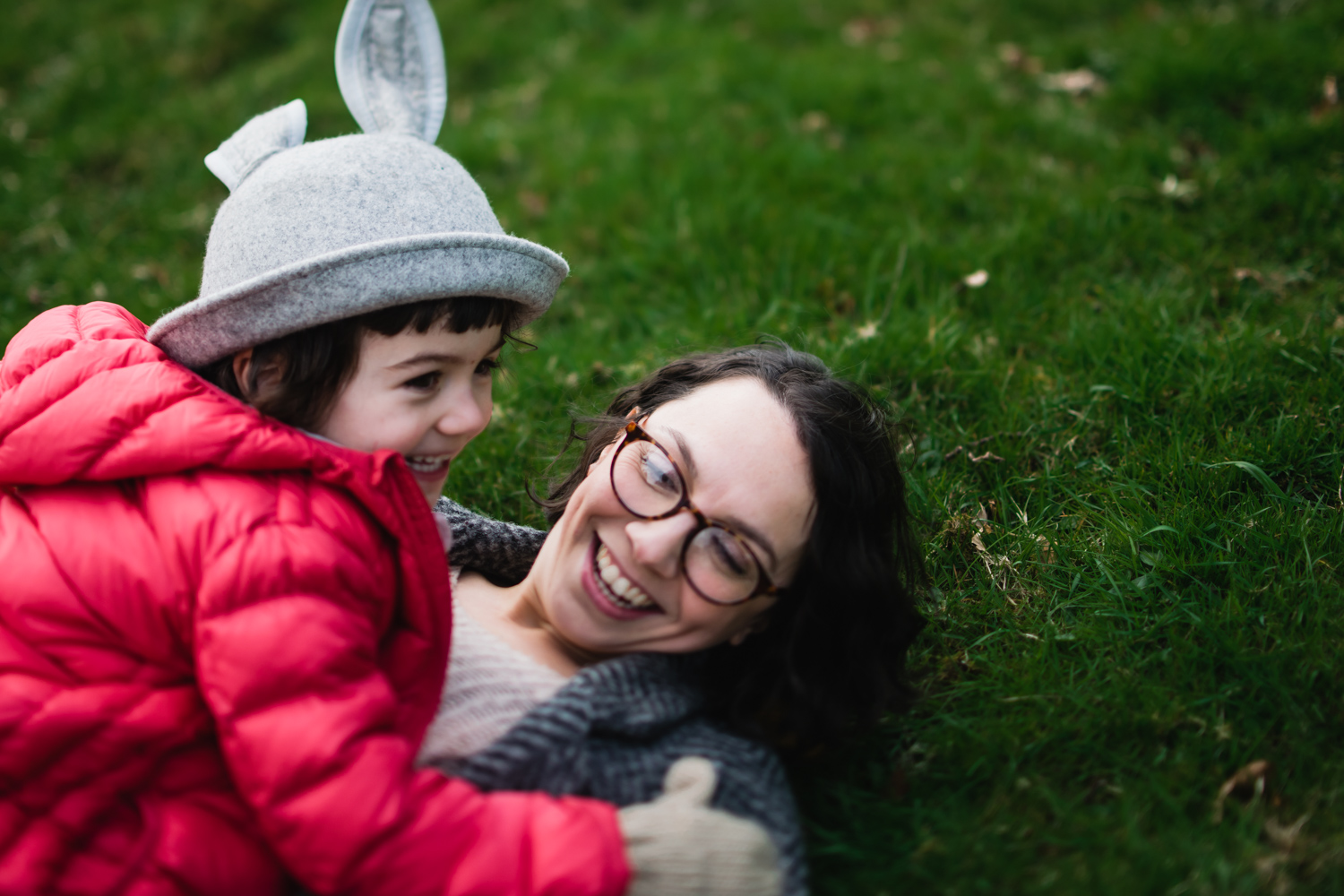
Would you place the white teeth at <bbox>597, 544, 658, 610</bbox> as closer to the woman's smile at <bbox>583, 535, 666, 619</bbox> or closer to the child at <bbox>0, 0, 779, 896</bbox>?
the woman's smile at <bbox>583, 535, 666, 619</bbox>

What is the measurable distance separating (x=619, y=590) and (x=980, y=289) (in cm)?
253

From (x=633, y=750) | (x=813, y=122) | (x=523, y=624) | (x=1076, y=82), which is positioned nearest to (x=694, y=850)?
(x=633, y=750)

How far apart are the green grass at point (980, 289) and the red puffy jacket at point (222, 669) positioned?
0.95 m

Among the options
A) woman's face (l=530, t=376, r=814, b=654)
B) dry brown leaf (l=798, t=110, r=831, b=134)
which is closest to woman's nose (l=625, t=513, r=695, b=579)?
woman's face (l=530, t=376, r=814, b=654)

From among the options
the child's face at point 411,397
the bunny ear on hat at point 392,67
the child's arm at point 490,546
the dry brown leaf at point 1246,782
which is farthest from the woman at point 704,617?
the bunny ear on hat at point 392,67

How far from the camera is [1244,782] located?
2135 mm

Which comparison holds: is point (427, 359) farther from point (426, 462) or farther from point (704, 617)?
point (704, 617)

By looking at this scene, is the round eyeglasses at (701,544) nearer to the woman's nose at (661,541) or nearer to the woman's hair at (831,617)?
the woman's nose at (661,541)

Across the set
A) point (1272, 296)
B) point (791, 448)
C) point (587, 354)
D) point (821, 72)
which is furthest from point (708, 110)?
point (791, 448)

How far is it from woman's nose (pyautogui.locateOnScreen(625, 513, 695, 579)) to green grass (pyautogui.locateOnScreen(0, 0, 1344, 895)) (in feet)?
2.24

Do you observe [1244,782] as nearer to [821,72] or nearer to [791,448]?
[791,448]

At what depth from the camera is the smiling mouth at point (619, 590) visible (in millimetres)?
2232

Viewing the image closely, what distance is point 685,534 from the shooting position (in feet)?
7.04

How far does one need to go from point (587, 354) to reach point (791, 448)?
1.85 meters
